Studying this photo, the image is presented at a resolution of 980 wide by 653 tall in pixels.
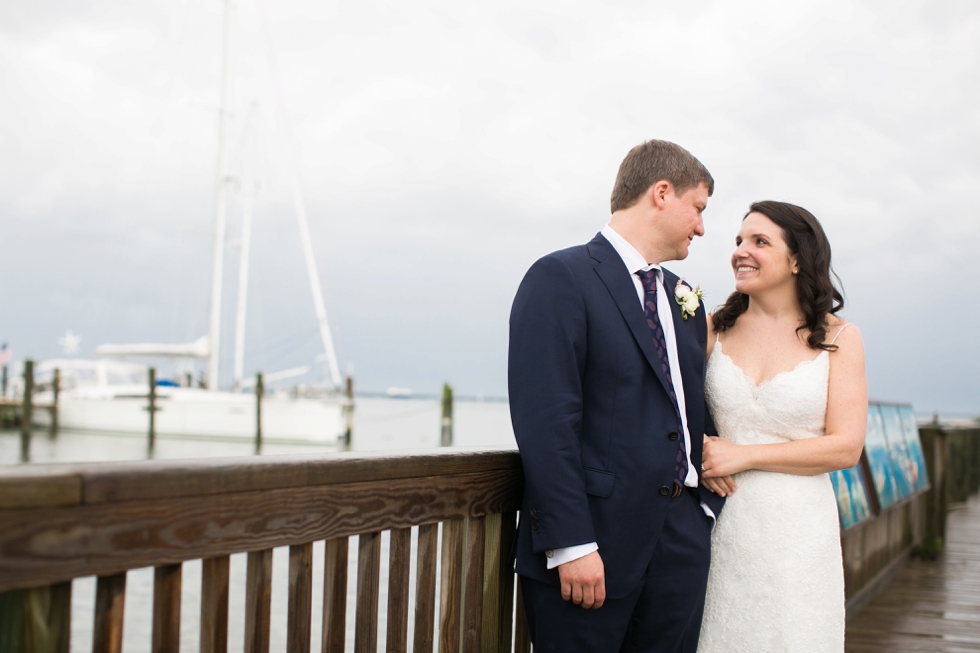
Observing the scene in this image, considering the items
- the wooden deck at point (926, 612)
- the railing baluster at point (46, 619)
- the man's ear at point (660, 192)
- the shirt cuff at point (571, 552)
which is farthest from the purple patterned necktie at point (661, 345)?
the wooden deck at point (926, 612)

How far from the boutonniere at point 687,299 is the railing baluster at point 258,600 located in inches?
52.2

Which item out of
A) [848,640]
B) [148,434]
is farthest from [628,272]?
[148,434]

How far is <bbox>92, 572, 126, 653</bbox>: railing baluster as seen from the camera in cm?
125

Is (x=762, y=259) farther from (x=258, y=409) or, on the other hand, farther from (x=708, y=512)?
(x=258, y=409)

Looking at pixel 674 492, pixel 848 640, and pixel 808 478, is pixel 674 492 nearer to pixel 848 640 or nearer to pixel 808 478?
pixel 808 478

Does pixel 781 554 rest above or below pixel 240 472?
below

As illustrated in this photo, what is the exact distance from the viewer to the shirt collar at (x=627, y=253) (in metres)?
2.15

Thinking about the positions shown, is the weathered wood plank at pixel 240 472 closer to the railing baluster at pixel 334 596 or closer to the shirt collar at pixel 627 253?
the railing baluster at pixel 334 596

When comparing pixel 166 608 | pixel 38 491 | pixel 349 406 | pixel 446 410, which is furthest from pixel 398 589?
pixel 349 406

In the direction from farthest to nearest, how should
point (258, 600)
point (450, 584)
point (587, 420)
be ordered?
point (450, 584) < point (587, 420) < point (258, 600)

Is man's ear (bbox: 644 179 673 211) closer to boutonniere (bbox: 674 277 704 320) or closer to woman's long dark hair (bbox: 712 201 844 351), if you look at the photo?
boutonniere (bbox: 674 277 704 320)

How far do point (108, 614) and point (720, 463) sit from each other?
5.43 feet

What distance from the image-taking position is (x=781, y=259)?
101 inches

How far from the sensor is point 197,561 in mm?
12516
